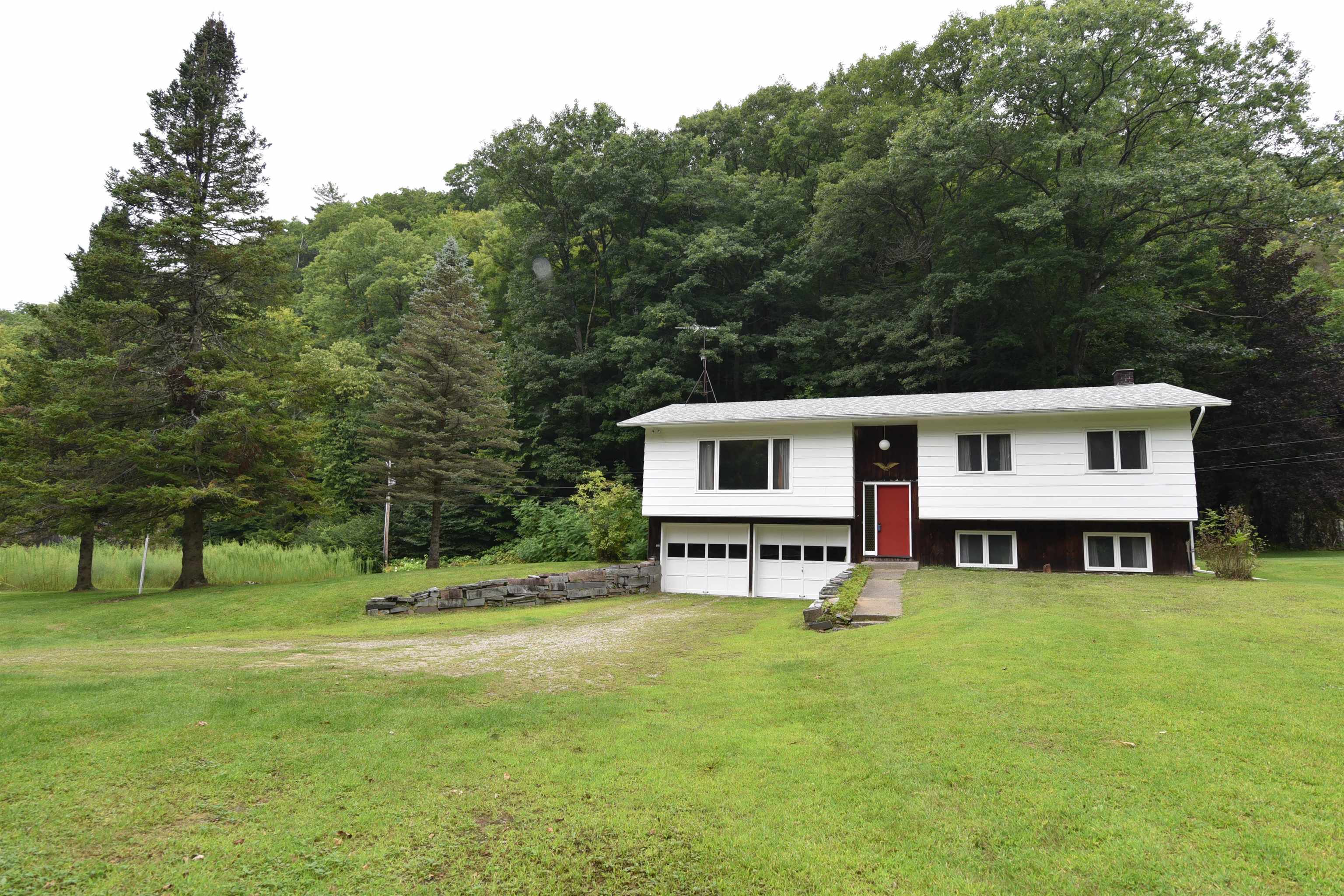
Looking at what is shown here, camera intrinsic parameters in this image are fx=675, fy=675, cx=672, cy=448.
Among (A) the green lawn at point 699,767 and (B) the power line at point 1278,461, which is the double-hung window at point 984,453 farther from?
(B) the power line at point 1278,461

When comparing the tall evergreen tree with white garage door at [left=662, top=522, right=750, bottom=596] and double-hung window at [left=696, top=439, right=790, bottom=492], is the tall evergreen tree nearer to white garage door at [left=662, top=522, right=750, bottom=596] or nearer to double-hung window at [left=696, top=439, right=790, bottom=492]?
white garage door at [left=662, top=522, right=750, bottom=596]

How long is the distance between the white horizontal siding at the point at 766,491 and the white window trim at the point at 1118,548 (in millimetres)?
5363

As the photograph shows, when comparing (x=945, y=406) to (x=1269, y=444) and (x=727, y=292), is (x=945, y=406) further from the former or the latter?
(x=727, y=292)

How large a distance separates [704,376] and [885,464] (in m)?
10.8

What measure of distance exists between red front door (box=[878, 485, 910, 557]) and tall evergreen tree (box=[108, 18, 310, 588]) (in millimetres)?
15271

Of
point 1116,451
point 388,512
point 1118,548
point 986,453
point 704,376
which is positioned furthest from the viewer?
point 704,376

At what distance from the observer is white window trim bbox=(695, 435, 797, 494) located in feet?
58.9

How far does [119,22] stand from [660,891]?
15.7m

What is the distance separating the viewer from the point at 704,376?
88.4 ft

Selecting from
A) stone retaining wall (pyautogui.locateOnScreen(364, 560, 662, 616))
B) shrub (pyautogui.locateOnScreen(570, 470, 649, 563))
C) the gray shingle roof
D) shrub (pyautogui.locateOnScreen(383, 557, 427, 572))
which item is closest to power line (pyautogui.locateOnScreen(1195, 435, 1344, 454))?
the gray shingle roof

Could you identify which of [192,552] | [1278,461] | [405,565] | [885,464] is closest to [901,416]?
[885,464]

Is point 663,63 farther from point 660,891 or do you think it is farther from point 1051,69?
point 660,891

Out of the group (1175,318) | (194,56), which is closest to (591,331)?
(194,56)

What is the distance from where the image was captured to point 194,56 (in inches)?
697
